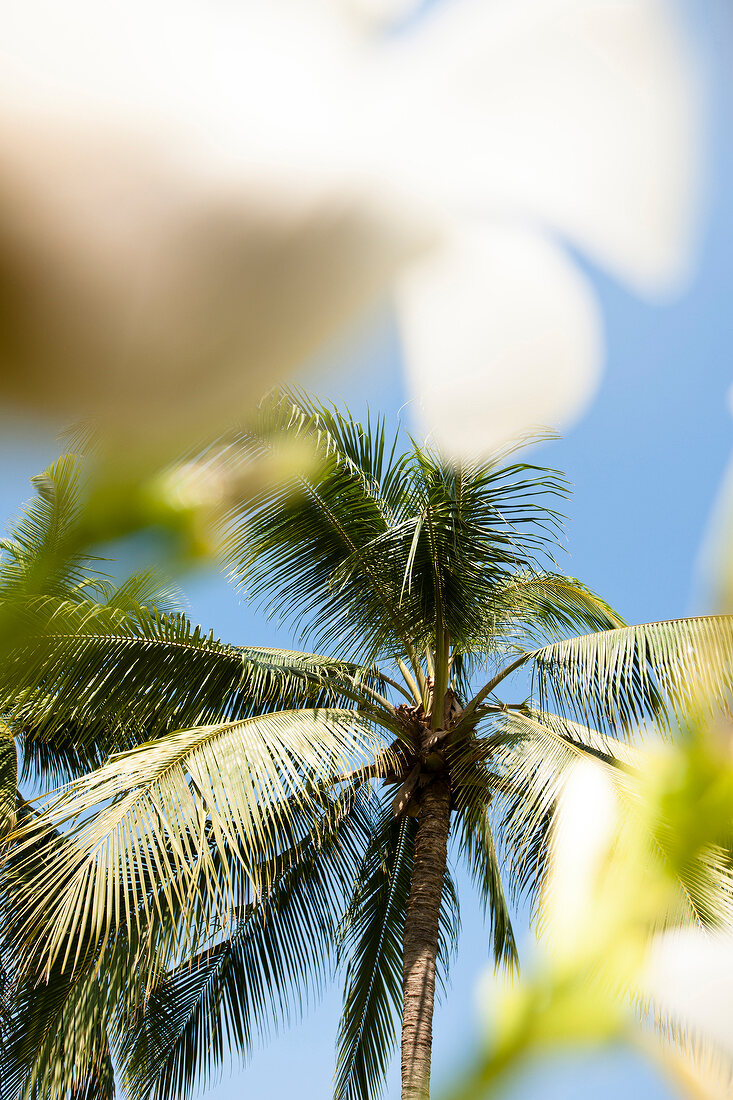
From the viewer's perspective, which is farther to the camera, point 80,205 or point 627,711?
point 627,711

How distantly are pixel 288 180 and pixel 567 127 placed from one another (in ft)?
0.23

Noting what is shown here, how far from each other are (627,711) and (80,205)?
3964 millimetres

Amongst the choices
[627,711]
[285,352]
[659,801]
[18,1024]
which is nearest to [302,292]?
[285,352]

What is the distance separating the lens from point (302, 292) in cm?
20

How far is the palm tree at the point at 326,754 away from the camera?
3.27 metres

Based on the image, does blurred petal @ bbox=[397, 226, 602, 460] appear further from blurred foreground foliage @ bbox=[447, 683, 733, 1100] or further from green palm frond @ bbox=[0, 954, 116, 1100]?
green palm frond @ bbox=[0, 954, 116, 1100]

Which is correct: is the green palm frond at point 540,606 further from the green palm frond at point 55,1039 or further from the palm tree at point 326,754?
the green palm frond at point 55,1039

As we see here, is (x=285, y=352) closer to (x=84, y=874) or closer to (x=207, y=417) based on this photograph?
(x=207, y=417)

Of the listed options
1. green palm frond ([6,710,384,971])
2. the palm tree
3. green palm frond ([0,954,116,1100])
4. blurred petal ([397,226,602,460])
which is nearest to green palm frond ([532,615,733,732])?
the palm tree

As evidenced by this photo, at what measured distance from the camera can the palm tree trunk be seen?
3.15 metres

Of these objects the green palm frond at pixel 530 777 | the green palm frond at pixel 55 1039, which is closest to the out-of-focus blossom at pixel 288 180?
the green palm frond at pixel 530 777

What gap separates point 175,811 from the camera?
284cm

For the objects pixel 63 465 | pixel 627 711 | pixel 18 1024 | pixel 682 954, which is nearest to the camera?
pixel 682 954

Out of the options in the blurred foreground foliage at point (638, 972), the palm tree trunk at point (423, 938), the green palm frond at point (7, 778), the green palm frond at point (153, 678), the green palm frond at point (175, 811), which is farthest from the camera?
the green palm frond at point (7, 778)
